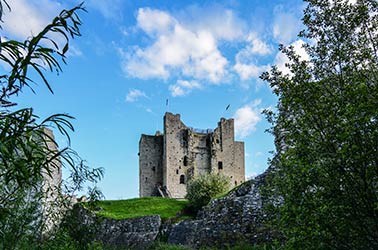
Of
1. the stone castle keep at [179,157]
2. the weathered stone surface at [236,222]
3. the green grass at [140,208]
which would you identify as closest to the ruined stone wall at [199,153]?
the stone castle keep at [179,157]

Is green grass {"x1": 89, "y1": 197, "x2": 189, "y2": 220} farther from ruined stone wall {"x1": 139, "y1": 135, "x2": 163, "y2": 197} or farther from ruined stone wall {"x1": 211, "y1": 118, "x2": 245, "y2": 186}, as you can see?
ruined stone wall {"x1": 211, "y1": 118, "x2": 245, "y2": 186}

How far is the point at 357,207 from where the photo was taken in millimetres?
6039

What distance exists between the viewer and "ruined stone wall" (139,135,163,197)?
52.7 m

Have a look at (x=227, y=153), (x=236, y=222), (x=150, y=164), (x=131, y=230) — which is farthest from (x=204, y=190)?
(x=227, y=153)

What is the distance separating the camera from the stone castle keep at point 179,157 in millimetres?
52562

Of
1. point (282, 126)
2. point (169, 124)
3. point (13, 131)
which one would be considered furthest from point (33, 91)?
point (169, 124)

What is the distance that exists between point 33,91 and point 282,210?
4.89 meters

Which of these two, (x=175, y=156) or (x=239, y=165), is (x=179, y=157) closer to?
(x=175, y=156)

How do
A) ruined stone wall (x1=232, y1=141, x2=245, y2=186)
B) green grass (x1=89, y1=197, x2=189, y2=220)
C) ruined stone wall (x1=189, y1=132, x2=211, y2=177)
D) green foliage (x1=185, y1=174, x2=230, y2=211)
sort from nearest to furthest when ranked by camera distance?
green grass (x1=89, y1=197, x2=189, y2=220)
green foliage (x1=185, y1=174, x2=230, y2=211)
ruined stone wall (x1=189, y1=132, x2=211, y2=177)
ruined stone wall (x1=232, y1=141, x2=245, y2=186)

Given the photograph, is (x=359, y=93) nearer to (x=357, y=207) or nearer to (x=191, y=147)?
(x=357, y=207)

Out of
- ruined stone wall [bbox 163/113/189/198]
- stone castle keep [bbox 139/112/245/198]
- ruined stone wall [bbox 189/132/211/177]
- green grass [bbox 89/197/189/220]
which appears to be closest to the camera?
green grass [bbox 89/197/189/220]

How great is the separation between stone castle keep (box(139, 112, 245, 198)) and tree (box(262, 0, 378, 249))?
4445cm

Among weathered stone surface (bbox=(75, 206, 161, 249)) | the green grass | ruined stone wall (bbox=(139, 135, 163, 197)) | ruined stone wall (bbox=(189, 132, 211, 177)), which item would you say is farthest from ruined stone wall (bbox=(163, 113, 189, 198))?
weathered stone surface (bbox=(75, 206, 161, 249))

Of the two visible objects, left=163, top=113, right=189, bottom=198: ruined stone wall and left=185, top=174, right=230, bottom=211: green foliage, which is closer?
left=185, top=174, right=230, bottom=211: green foliage
